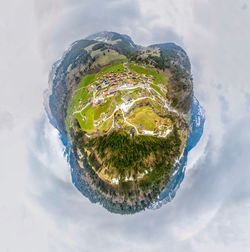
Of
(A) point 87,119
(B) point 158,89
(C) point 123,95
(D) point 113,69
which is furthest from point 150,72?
(A) point 87,119

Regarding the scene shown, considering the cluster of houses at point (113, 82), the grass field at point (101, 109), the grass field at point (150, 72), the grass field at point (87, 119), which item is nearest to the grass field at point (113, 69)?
the cluster of houses at point (113, 82)

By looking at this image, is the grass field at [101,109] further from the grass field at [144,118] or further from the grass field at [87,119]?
the grass field at [144,118]

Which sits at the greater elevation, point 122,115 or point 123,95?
point 123,95

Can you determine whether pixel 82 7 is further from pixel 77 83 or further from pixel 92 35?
pixel 77 83

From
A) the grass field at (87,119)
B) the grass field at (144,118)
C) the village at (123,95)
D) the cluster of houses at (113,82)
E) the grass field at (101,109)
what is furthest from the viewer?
the cluster of houses at (113,82)

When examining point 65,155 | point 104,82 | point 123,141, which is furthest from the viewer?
point 65,155

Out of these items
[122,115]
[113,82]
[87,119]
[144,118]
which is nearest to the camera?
[122,115]

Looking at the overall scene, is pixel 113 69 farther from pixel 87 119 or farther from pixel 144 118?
pixel 144 118

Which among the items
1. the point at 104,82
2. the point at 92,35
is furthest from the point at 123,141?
the point at 92,35

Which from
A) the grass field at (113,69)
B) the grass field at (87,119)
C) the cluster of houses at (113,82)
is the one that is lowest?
the grass field at (87,119)

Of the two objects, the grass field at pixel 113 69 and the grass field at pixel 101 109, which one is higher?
the grass field at pixel 113 69

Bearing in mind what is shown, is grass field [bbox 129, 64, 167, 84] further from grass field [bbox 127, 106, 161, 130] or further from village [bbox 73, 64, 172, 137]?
grass field [bbox 127, 106, 161, 130]
